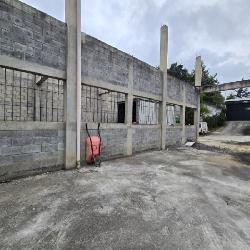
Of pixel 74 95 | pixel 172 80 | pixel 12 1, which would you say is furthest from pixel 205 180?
pixel 172 80

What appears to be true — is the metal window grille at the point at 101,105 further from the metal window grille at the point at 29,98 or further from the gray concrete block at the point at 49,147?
the gray concrete block at the point at 49,147

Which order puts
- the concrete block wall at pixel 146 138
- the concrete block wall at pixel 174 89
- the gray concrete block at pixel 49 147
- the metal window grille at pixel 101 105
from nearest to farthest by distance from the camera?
1. the gray concrete block at pixel 49 147
2. the concrete block wall at pixel 146 138
3. the metal window grille at pixel 101 105
4. the concrete block wall at pixel 174 89

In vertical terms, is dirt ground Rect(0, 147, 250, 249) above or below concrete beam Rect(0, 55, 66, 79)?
below

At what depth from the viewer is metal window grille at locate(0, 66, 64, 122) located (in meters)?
7.84

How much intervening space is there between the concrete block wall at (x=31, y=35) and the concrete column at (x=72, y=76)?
198mm

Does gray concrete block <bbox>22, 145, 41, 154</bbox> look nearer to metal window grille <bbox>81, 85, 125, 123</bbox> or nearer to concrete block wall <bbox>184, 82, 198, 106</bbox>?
metal window grille <bbox>81, 85, 125, 123</bbox>

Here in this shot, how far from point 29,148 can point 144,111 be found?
8499 mm

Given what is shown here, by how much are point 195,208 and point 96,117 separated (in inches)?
317

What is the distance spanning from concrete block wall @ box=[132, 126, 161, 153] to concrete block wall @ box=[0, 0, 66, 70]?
468 centimetres

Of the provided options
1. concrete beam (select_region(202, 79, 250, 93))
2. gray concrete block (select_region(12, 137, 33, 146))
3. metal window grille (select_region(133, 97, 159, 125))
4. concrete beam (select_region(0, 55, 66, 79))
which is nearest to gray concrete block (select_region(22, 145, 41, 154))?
gray concrete block (select_region(12, 137, 33, 146))

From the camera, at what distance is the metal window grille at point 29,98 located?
7.84m

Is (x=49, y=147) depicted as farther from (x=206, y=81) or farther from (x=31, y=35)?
(x=206, y=81)

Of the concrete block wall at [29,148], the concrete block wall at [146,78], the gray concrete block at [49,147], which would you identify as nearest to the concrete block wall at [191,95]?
the concrete block wall at [146,78]

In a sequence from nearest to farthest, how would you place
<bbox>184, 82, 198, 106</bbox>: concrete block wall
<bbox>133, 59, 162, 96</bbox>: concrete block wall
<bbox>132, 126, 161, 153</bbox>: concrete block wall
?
<bbox>133, 59, 162, 96</bbox>: concrete block wall, <bbox>132, 126, 161, 153</bbox>: concrete block wall, <bbox>184, 82, 198, 106</bbox>: concrete block wall
